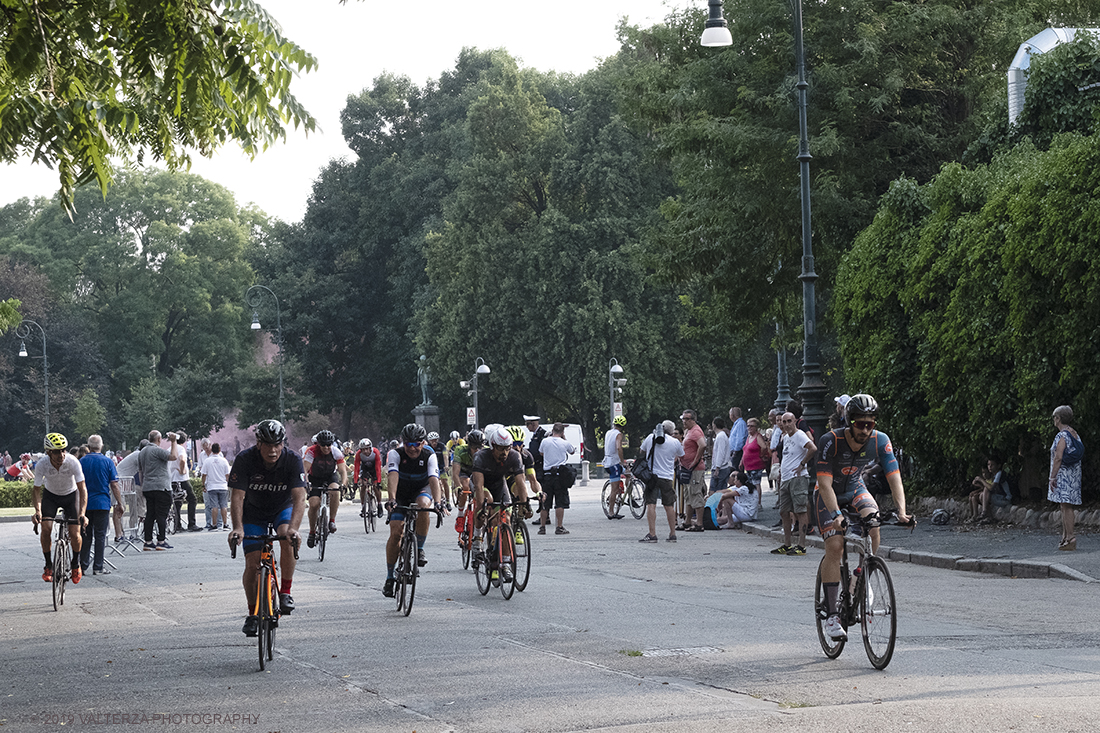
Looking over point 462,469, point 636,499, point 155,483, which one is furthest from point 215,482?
point 462,469

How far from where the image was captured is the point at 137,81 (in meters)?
8.89

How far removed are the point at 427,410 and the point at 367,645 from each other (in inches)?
1986

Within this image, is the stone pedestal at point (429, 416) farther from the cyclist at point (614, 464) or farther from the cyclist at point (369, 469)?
the cyclist at point (369, 469)

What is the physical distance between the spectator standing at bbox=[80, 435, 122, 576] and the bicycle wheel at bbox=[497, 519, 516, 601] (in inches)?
224

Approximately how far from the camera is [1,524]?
33.6m

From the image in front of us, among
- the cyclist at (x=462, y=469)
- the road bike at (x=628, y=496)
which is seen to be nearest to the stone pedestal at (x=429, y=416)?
the road bike at (x=628, y=496)

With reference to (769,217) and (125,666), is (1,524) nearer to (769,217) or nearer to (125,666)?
(769,217)

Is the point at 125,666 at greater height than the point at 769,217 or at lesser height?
lesser

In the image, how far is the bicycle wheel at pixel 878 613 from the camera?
27.7ft

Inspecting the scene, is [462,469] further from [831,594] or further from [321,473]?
[831,594]

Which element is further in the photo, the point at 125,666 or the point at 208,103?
the point at 125,666

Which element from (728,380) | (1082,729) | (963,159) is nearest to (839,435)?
(1082,729)

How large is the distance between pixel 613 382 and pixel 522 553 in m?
38.7

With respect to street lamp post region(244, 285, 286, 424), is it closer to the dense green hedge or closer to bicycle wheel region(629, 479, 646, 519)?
bicycle wheel region(629, 479, 646, 519)
